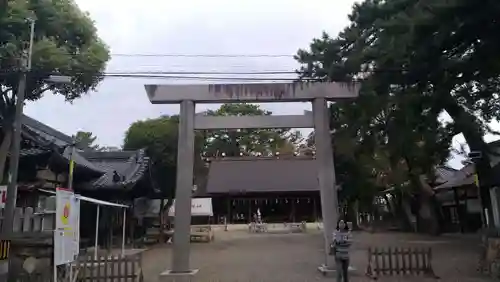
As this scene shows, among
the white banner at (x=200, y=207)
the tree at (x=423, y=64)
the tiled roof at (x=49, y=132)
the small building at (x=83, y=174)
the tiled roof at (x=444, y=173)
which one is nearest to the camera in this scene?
the tree at (x=423, y=64)

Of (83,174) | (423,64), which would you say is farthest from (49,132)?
(423,64)

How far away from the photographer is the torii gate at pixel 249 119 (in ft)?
42.8

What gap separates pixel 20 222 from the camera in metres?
11.5

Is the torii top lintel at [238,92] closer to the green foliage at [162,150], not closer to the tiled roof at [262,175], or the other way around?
the green foliage at [162,150]

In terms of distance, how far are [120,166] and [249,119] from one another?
1451 centimetres

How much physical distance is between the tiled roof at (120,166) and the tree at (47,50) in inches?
230

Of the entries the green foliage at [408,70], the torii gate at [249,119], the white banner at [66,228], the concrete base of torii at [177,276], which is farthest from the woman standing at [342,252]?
the white banner at [66,228]

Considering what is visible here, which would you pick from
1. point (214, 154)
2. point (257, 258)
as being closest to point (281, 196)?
point (214, 154)

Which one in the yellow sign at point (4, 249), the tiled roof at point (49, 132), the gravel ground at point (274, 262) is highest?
the tiled roof at point (49, 132)

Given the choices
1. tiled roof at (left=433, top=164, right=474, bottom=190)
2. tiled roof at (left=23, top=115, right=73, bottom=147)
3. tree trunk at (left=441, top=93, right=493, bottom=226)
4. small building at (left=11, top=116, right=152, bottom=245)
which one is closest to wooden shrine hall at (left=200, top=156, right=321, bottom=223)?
tiled roof at (left=433, top=164, right=474, bottom=190)

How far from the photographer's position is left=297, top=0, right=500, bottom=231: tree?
9.84 m

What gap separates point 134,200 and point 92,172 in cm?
521

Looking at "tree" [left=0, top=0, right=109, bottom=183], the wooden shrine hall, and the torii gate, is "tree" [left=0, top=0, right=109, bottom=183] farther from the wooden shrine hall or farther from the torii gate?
the wooden shrine hall

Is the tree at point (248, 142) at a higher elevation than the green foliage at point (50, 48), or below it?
higher
